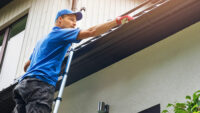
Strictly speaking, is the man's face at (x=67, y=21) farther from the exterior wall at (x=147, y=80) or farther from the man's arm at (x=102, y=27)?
the exterior wall at (x=147, y=80)

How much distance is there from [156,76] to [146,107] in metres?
0.50

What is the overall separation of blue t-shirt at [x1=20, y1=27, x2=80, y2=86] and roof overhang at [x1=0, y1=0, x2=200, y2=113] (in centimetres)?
95

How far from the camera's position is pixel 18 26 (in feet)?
35.8

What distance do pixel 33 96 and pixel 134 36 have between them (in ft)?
6.51

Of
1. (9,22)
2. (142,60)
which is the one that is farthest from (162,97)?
(9,22)

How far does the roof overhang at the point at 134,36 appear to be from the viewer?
6480 millimetres

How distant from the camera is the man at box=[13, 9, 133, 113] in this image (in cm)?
572

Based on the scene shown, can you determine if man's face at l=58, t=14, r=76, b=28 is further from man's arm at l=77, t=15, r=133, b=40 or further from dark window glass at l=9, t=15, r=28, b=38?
dark window glass at l=9, t=15, r=28, b=38

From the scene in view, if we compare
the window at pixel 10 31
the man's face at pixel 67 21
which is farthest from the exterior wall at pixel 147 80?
the window at pixel 10 31

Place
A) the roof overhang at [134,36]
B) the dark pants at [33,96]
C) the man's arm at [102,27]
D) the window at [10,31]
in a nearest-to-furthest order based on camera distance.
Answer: the dark pants at [33,96] → the man's arm at [102,27] → the roof overhang at [134,36] → the window at [10,31]

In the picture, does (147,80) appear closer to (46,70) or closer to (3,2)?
(46,70)

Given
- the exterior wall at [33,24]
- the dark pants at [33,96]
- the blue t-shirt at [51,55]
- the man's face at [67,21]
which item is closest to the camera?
the dark pants at [33,96]

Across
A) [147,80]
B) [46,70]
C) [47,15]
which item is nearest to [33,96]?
[46,70]

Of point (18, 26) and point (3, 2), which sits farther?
point (3, 2)
